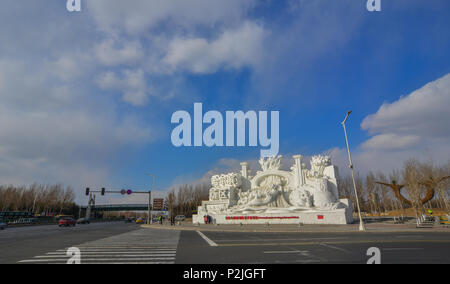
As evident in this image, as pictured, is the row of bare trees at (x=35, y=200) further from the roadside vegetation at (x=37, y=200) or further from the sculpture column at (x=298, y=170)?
the sculpture column at (x=298, y=170)

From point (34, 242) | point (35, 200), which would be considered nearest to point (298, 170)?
point (34, 242)

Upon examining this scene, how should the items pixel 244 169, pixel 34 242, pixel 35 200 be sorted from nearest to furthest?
pixel 34 242 → pixel 244 169 → pixel 35 200

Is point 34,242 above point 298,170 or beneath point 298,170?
beneath

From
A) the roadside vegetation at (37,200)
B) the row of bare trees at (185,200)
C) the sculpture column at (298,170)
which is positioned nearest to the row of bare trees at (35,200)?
the roadside vegetation at (37,200)

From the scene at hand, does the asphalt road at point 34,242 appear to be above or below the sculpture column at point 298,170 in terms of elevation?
below

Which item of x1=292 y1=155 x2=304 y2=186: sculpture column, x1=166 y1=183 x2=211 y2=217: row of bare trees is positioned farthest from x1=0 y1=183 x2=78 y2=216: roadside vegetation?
x1=292 y1=155 x2=304 y2=186: sculpture column

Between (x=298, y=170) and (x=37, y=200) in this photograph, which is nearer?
(x=298, y=170)

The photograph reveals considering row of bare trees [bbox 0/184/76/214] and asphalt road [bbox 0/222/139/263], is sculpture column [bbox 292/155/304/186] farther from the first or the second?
row of bare trees [bbox 0/184/76/214]

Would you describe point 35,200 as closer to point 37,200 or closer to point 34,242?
point 37,200

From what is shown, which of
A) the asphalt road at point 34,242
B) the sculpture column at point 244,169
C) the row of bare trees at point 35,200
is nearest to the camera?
the asphalt road at point 34,242
